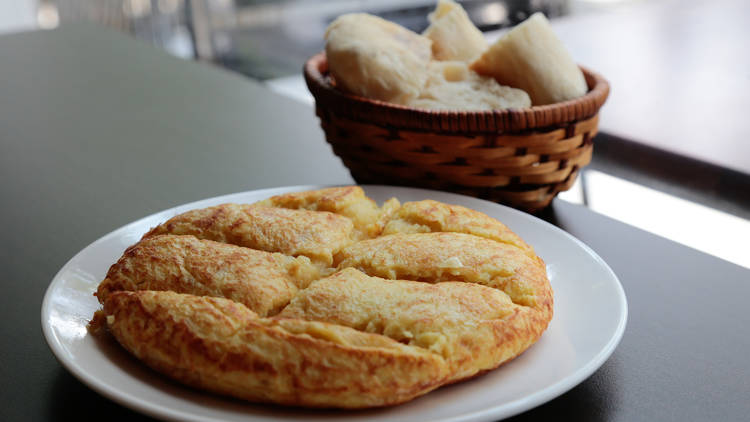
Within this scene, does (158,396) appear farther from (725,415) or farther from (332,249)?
(725,415)

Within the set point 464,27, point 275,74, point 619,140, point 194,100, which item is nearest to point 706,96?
point 619,140

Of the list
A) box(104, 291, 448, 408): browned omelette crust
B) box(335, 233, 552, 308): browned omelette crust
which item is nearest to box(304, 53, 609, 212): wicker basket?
box(335, 233, 552, 308): browned omelette crust

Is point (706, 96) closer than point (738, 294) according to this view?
No

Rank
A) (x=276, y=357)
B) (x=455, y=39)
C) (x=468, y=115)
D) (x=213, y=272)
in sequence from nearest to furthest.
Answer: (x=276, y=357)
(x=213, y=272)
(x=468, y=115)
(x=455, y=39)

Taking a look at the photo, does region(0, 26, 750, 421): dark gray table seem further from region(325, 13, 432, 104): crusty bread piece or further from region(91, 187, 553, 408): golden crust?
region(325, 13, 432, 104): crusty bread piece

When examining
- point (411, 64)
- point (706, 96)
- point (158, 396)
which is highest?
point (411, 64)

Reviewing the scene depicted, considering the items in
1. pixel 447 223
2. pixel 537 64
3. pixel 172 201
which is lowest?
pixel 172 201

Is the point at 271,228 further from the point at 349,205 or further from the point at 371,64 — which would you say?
the point at 371,64

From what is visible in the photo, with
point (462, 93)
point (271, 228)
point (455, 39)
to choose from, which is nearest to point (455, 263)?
point (271, 228)
